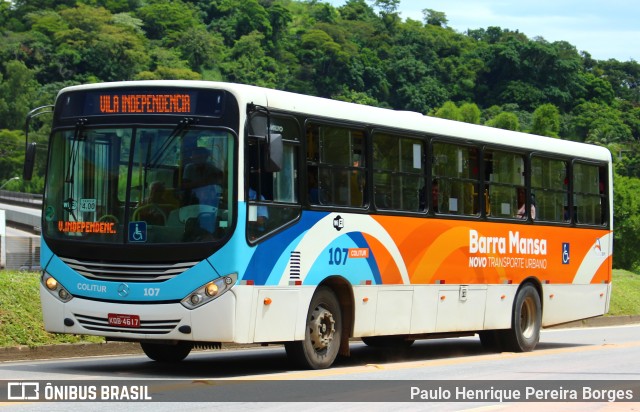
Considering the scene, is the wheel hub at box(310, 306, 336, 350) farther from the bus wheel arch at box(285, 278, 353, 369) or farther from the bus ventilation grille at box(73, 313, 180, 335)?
the bus ventilation grille at box(73, 313, 180, 335)

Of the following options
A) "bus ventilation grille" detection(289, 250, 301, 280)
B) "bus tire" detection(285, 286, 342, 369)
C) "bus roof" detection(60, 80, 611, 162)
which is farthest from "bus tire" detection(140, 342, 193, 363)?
"bus roof" detection(60, 80, 611, 162)

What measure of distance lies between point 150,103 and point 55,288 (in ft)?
7.38

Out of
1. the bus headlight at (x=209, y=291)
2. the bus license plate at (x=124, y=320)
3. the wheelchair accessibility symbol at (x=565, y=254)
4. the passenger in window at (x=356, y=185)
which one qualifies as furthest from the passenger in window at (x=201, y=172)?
the wheelchair accessibility symbol at (x=565, y=254)

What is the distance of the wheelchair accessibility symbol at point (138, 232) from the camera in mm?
13008

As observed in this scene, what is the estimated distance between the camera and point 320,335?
1420 cm

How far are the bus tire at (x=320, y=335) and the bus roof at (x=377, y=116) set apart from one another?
2.11m

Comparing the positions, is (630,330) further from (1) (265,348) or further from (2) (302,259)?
(2) (302,259)

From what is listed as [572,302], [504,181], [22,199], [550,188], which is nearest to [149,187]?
[504,181]

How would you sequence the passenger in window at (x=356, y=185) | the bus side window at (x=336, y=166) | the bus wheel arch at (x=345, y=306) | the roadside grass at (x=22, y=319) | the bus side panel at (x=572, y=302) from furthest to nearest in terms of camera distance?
the bus side panel at (x=572, y=302) → the roadside grass at (x=22, y=319) → the passenger in window at (x=356, y=185) → the bus wheel arch at (x=345, y=306) → the bus side window at (x=336, y=166)

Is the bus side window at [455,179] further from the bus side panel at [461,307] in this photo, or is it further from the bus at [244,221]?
the bus side panel at [461,307]

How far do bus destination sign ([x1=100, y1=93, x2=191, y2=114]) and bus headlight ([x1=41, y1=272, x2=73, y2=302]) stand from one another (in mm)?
1906

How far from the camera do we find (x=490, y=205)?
18.0m

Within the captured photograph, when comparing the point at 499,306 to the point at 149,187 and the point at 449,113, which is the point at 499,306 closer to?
the point at 149,187

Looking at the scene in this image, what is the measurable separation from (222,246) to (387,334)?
340 cm
